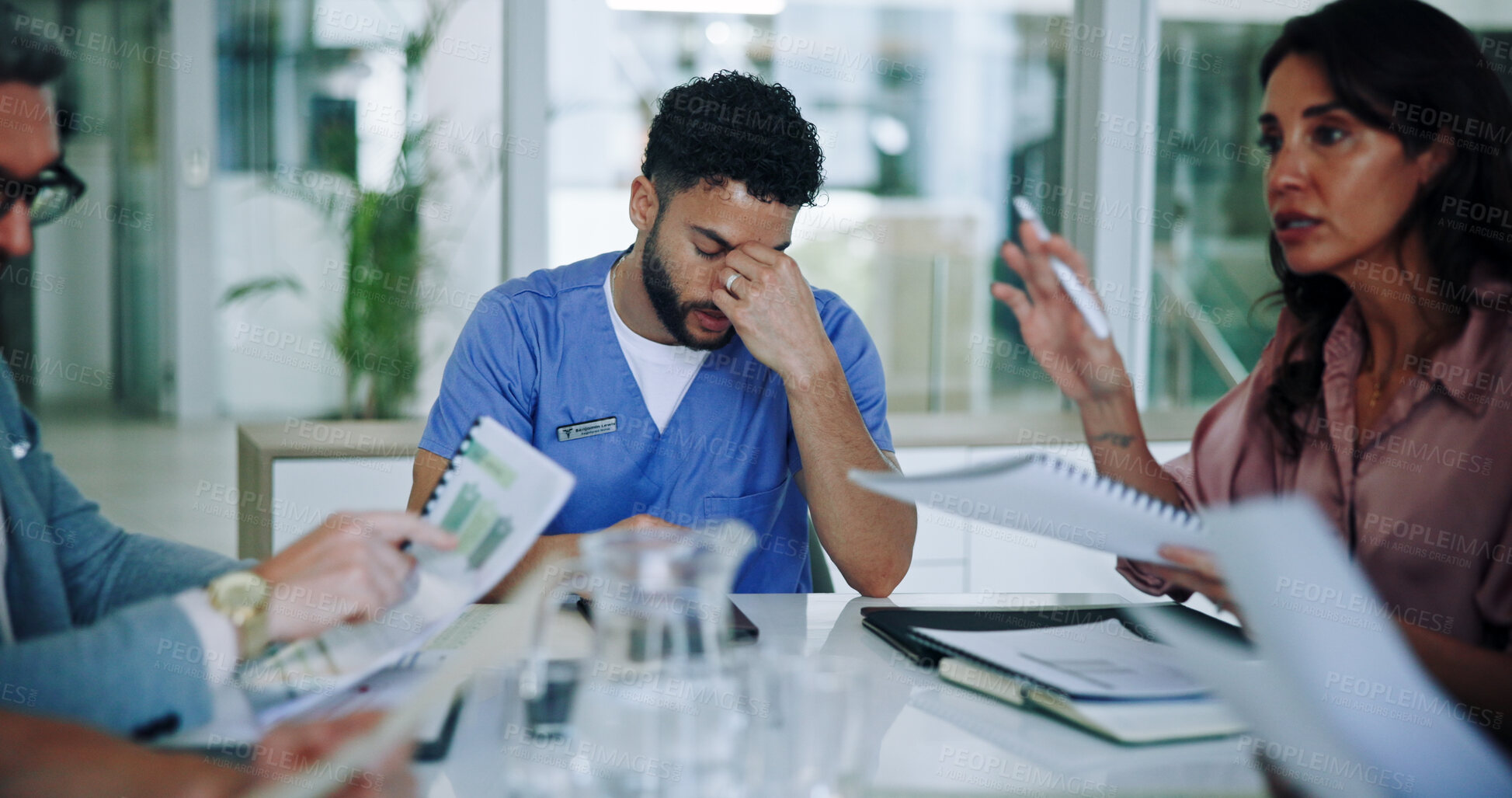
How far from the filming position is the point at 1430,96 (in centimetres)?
125

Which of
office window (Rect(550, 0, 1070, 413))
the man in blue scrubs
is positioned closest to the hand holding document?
the man in blue scrubs

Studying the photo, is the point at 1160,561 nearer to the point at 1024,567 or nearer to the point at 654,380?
the point at 654,380

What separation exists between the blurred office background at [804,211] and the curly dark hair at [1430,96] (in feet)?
5.28

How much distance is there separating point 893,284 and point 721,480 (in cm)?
281

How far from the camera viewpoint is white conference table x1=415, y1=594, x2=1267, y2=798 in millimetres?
775

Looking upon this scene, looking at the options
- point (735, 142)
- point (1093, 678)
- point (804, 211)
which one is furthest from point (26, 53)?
point (804, 211)

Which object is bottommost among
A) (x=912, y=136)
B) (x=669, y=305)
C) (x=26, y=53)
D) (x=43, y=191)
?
(x=669, y=305)

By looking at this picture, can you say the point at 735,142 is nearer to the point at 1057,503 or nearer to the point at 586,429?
the point at 586,429

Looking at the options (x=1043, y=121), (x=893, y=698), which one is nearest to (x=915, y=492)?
(x=893, y=698)

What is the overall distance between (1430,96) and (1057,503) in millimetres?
780

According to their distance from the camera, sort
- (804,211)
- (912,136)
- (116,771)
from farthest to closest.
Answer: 1. (912,136)
2. (804,211)
3. (116,771)

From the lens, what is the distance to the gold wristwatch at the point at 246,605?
0.85 m

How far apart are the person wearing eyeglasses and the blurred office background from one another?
1.96 metres

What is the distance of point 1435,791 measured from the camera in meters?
0.72
